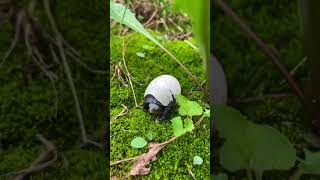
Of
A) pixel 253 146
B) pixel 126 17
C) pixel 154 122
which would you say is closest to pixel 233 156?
pixel 253 146

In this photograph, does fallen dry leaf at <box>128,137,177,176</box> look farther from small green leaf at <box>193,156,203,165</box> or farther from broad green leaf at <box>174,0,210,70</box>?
broad green leaf at <box>174,0,210,70</box>

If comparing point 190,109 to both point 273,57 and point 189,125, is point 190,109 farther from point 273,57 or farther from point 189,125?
point 273,57

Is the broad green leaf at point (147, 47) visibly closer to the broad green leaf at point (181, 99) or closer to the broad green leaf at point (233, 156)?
the broad green leaf at point (181, 99)

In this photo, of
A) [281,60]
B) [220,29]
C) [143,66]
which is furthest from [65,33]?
[281,60]

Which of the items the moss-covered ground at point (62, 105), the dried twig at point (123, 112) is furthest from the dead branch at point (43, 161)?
the dried twig at point (123, 112)

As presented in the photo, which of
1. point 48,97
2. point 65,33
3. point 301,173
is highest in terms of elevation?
point 65,33

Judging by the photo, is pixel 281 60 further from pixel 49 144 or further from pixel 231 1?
pixel 49 144
